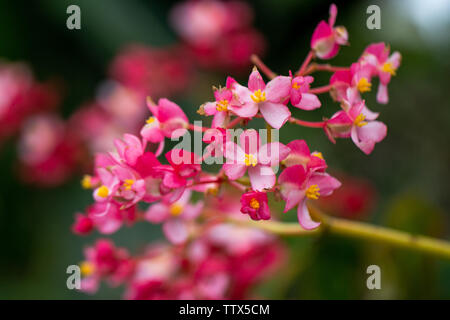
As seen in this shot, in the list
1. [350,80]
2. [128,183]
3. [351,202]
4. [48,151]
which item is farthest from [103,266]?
[48,151]

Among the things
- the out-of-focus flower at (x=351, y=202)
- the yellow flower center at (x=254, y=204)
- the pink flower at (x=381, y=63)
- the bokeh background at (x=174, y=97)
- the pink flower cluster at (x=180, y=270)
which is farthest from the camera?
the bokeh background at (x=174, y=97)

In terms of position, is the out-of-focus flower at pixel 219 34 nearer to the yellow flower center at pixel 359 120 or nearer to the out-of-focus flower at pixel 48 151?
the out-of-focus flower at pixel 48 151

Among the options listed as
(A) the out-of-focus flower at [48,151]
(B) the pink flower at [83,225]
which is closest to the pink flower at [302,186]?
(B) the pink flower at [83,225]

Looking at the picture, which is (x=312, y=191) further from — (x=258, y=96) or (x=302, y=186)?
(x=258, y=96)

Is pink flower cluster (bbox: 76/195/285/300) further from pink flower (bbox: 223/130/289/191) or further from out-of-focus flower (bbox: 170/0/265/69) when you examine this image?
out-of-focus flower (bbox: 170/0/265/69)

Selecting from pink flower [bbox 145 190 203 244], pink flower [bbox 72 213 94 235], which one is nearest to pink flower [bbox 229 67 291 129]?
pink flower [bbox 145 190 203 244]
